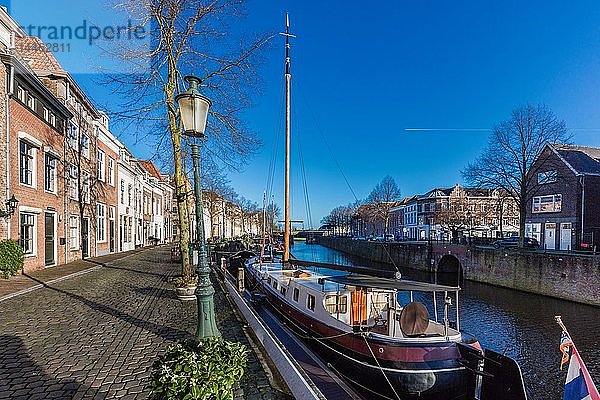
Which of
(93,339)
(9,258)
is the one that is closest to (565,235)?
(93,339)

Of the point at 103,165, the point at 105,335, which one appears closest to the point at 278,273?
the point at 105,335

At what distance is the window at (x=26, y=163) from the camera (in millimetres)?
17625

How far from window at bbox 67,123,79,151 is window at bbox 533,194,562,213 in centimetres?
4050

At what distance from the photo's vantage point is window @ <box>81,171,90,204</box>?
87.1ft

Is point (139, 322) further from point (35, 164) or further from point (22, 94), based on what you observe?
point (22, 94)

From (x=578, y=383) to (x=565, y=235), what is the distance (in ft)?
109

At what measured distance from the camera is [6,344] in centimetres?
713

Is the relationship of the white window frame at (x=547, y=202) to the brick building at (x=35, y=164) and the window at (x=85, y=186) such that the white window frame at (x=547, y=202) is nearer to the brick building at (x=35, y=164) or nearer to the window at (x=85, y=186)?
the brick building at (x=35, y=164)

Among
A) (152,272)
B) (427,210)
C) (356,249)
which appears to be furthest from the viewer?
(427,210)

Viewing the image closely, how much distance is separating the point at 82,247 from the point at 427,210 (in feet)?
216

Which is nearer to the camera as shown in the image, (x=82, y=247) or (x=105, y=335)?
(x=105, y=335)

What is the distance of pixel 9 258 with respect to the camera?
1475 cm

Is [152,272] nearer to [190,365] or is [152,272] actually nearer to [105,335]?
[105,335]

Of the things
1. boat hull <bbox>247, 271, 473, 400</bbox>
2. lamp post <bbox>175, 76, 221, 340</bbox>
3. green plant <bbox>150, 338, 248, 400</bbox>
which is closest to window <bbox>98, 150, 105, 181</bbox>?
lamp post <bbox>175, 76, 221, 340</bbox>
